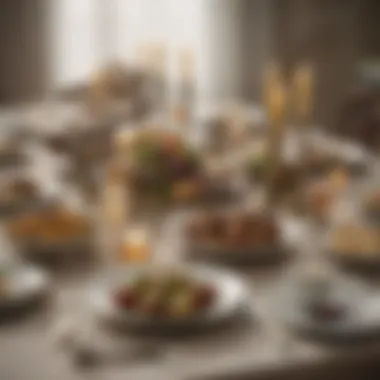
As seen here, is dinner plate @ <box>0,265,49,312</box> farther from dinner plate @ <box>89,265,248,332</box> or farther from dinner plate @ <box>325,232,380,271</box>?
dinner plate @ <box>325,232,380,271</box>

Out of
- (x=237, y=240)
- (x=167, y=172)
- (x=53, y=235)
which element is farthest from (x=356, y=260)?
(x=167, y=172)

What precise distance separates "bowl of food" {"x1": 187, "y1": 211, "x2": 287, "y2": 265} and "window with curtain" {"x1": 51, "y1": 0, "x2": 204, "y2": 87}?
2693 mm

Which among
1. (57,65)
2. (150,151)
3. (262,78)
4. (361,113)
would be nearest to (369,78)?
(262,78)

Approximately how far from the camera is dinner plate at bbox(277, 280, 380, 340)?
56.2 inches

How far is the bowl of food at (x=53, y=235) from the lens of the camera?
176 centimetres

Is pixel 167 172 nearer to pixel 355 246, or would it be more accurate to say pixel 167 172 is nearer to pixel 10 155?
pixel 10 155

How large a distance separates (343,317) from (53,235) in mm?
551

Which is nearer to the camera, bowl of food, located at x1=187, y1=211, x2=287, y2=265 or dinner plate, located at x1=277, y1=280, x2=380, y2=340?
dinner plate, located at x1=277, y1=280, x2=380, y2=340

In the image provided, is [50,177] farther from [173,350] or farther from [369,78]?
[369,78]

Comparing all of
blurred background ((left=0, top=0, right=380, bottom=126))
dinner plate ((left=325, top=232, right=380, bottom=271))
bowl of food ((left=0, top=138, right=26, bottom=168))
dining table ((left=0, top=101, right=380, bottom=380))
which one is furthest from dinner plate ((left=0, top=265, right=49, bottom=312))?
blurred background ((left=0, top=0, right=380, bottom=126))

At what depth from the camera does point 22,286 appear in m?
1.59

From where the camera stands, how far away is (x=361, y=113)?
348cm

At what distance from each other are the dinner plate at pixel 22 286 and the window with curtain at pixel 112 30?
286 cm

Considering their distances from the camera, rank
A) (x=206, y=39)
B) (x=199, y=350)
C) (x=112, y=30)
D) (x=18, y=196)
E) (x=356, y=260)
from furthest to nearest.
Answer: (x=206, y=39) < (x=112, y=30) < (x=18, y=196) < (x=356, y=260) < (x=199, y=350)
